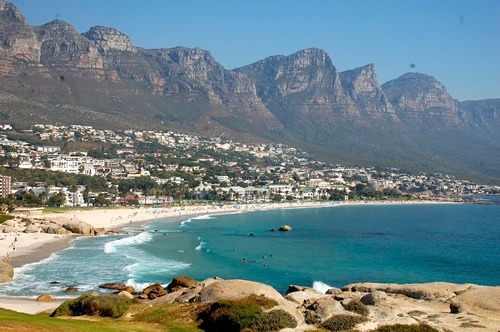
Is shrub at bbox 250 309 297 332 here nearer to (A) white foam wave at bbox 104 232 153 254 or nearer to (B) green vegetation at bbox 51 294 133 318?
(B) green vegetation at bbox 51 294 133 318

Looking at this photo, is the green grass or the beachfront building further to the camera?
the beachfront building

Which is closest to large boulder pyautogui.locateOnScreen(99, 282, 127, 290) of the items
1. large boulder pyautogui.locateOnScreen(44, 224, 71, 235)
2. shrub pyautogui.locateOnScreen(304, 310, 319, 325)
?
shrub pyautogui.locateOnScreen(304, 310, 319, 325)

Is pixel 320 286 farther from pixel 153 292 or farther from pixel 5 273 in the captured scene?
pixel 5 273

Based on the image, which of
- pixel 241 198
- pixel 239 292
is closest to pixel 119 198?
pixel 241 198

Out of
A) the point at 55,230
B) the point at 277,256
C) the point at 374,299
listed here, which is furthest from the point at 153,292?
the point at 55,230

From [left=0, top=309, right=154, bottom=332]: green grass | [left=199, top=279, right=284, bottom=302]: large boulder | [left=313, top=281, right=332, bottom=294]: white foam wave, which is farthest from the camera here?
[left=313, top=281, right=332, bottom=294]: white foam wave

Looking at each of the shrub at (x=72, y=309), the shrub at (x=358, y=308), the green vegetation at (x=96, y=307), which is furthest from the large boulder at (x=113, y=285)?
the shrub at (x=358, y=308)
